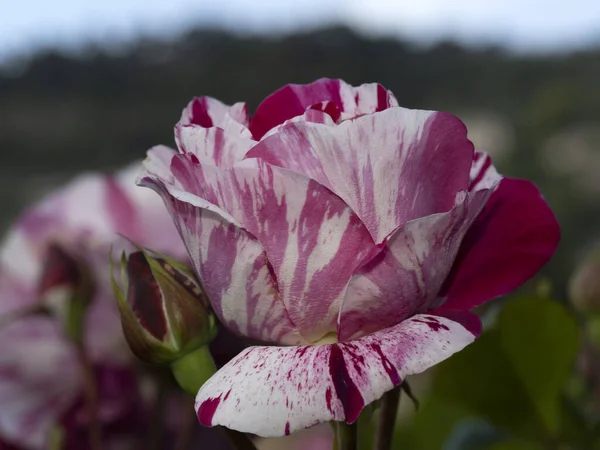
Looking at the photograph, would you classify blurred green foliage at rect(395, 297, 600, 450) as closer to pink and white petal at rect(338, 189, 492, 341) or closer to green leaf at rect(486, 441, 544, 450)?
green leaf at rect(486, 441, 544, 450)

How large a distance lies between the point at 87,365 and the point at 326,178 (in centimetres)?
19

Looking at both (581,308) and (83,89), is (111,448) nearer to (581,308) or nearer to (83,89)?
(581,308)

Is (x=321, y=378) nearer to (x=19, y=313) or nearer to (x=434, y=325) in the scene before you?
(x=434, y=325)

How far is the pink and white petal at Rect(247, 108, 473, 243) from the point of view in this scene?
182 mm

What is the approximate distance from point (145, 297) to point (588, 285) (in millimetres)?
217

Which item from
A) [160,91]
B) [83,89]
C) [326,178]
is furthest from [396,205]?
[83,89]

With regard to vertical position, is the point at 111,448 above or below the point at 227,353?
below

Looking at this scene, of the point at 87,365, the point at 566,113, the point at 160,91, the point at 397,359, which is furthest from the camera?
the point at 160,91

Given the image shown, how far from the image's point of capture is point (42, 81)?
5.89 meters

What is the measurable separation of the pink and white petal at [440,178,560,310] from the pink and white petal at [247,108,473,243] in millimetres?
25

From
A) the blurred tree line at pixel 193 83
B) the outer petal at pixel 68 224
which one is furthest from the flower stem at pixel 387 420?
the blurred tree line at pixel 193 83

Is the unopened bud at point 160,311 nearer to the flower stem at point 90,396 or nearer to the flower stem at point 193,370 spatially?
the flower stem at point 193,370

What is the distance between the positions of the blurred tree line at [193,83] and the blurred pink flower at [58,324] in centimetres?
441

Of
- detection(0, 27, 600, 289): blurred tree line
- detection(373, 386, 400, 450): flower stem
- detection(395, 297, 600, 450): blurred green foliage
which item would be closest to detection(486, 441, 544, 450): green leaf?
detection(395, 297, 600, 450): blurred green foliage
